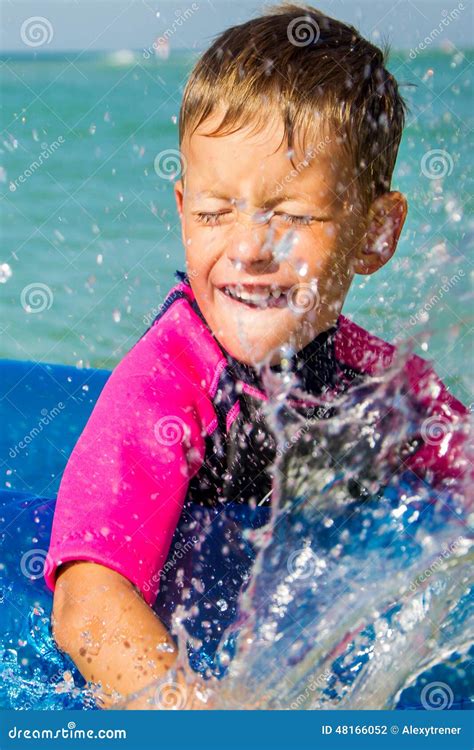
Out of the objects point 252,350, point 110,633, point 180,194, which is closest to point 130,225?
point 180,194

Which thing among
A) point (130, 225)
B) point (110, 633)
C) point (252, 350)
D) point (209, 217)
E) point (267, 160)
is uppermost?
point (267, 160)

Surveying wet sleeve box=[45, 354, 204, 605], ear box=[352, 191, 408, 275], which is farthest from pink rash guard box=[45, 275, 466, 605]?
ear box=[352, 191, 408, 275]

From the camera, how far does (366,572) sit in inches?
67.1

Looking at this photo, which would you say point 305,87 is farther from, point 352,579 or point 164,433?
point 352,579

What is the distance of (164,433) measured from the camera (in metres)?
1.60

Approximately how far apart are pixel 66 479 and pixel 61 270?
2356 millimetres

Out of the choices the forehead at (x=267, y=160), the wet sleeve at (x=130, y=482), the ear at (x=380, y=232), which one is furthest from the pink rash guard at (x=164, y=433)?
the forehead at (x=267, y=160)

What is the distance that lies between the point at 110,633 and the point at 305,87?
0.78 meters

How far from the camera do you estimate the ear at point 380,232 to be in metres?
1.77

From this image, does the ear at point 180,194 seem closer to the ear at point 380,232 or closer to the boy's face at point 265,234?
the boy's face at point 265,234

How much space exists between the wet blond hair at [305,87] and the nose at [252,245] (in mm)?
114

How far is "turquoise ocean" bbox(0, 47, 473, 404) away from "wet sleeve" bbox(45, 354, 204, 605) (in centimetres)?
47

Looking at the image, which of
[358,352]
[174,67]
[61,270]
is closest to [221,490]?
[358,352]
